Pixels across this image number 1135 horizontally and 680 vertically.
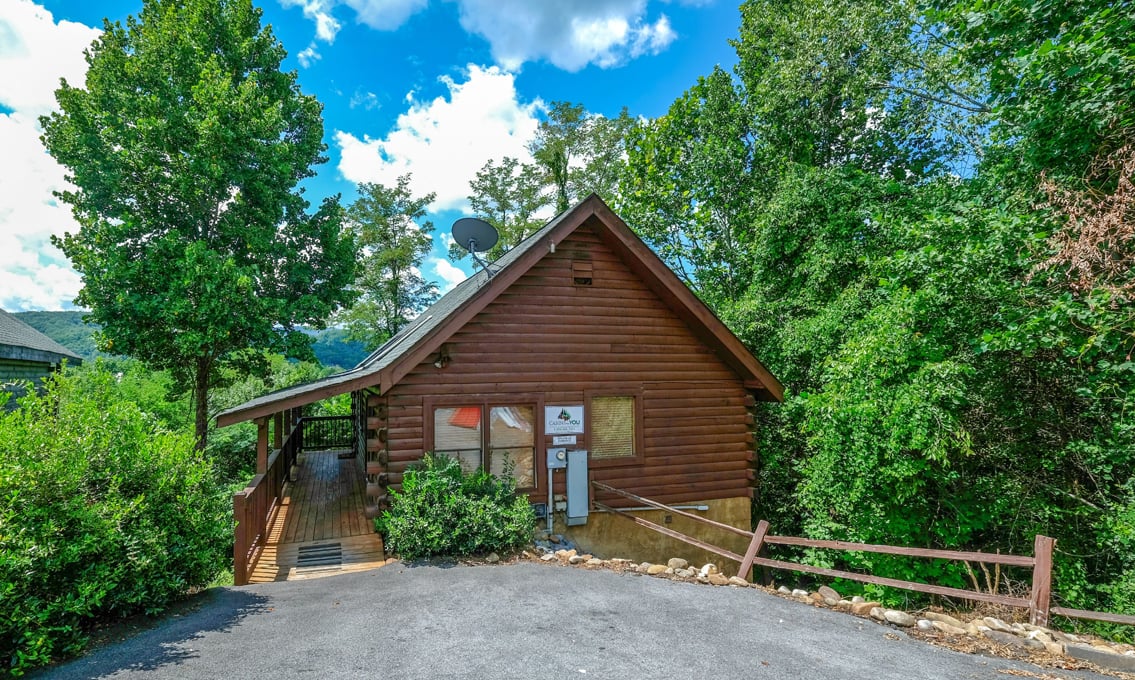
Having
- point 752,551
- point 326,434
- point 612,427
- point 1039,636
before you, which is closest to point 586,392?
point 612,427

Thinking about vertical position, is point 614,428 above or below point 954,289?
below

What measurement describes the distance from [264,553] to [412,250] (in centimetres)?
2211

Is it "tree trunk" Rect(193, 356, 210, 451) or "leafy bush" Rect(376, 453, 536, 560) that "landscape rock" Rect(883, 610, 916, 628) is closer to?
"leafy bush" Rect(376, 453, 536, 560)

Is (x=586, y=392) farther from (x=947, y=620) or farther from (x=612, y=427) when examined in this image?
(x=947, y=620)

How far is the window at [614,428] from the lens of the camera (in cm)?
880

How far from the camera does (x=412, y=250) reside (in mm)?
27281

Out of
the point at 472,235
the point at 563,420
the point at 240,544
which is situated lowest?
the point at 240,544

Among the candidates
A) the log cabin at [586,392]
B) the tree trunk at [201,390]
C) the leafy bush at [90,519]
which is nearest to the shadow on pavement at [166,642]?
the leafy bush at [90,519]

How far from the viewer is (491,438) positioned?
8.20 m

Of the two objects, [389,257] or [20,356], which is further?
[389,257]

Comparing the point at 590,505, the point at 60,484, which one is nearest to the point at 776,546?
the point at 590,505

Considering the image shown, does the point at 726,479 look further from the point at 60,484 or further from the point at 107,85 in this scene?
the point at 107,85

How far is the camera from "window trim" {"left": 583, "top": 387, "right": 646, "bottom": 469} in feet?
28.5

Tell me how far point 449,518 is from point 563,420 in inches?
102
